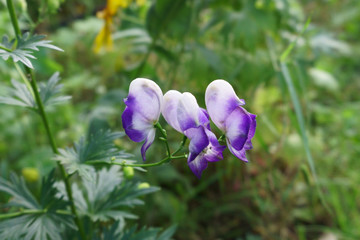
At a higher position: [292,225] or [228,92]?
[228,92]

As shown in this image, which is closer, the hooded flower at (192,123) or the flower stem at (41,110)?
the hooded flower at (192,123)

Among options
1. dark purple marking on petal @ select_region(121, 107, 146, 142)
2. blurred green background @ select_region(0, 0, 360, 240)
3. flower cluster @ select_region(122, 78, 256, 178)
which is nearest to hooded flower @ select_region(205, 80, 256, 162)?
flower cluster @ select_region(122, 78, 256, 178)

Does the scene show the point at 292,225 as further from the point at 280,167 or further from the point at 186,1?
the point at 186,1

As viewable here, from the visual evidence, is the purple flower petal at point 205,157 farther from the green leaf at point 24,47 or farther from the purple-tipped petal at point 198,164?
the green leaf at point 24,47

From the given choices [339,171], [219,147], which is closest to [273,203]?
[339,171]

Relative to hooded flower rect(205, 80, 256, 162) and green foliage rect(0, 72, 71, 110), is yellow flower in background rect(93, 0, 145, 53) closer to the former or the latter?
green foliage rect(0, 72, 71, 110)

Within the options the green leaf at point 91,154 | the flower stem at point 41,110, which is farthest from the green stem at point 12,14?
the green leaf at point 91,154

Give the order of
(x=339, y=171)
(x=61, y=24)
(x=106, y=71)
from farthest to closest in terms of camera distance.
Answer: (x=61, y=24) → (x=106, y=71) → (x=339, y=171)

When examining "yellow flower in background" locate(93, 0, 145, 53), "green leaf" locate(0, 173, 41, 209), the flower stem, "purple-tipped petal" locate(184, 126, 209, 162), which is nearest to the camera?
"purple-tipped petal" locate(184, 126, 209, 162)

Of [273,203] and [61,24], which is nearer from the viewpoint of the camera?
[273,203]
